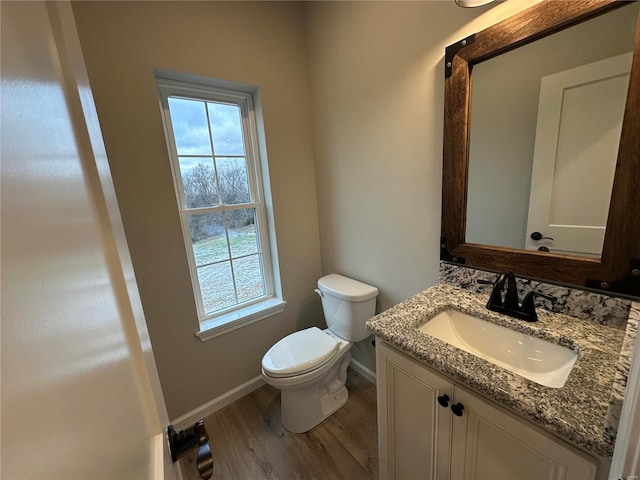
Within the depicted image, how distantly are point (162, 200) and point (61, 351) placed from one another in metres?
1.35

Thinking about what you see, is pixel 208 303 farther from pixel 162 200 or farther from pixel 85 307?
pixel 85 307

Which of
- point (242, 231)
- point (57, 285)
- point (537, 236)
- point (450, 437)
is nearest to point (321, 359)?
point (450, 437)

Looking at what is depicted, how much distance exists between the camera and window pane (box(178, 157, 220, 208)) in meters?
1.58

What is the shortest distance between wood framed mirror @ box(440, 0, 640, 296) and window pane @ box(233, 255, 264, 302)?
1.26m

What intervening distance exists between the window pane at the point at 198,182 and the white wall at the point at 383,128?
28.5 inches

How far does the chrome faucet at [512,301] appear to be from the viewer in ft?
3.08

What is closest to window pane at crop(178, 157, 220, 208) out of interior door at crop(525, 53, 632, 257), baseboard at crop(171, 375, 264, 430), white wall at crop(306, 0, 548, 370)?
white wall at crop(306, 0, 548, 370)

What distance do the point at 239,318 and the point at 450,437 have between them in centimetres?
132

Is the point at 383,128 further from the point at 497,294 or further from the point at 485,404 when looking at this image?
the point at 485,404

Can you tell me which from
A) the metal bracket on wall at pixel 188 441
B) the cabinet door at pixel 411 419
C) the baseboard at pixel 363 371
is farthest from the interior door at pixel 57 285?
the baseboard at pixel 363 371

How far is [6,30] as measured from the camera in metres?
0.26

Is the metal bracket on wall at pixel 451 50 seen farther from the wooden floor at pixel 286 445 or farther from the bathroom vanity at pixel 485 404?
the wooden floor at pixel 286 445

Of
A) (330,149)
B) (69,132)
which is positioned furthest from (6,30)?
(330,149)

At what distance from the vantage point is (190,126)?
1.57 meters
